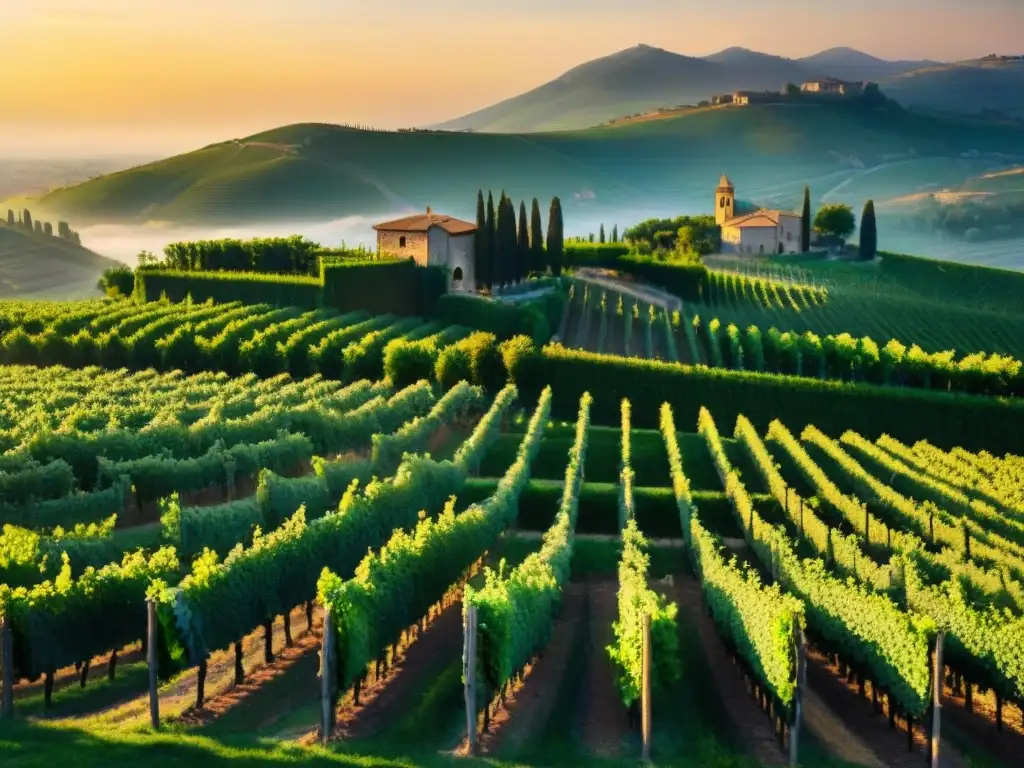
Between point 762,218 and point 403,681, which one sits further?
point 762,218

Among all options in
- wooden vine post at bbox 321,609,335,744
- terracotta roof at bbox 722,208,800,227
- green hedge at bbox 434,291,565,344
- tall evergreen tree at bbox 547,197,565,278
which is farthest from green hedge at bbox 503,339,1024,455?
terracotta roof at bbox 722,208,800,227

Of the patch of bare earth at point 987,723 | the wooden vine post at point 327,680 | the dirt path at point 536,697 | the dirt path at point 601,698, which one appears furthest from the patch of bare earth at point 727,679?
the wooden vine post at point 327,680

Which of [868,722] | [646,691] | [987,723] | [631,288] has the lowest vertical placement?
[987,723]

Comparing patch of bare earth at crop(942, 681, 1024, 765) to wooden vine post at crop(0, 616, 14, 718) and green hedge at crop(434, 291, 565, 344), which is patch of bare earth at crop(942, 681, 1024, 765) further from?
green hedge at crop(434, 291, 565, 344)

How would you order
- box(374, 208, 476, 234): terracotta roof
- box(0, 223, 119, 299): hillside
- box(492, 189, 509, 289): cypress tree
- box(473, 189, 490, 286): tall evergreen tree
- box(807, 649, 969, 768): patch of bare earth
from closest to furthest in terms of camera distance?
box(807, 649, 969, 768): patch of bare earth
box(374, 208, 476, 234): terracotta roof
box(473, 189, 490, 286): tall evergreen tree
box(492, 189, 509, 289): cypress tree
box(0, 223, 119, 299): hillside

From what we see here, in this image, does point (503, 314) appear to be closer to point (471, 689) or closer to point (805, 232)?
point (471, 689)

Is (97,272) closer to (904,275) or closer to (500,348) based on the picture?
(904,275)

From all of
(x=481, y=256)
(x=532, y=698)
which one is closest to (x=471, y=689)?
(x=532, y=698)
